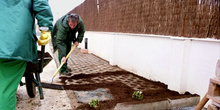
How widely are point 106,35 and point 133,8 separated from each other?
8.13ft

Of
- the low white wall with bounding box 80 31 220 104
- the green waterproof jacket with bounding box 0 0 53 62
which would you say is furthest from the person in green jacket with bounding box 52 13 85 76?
the green waterproof jacket with bounding box 0 0 53 62

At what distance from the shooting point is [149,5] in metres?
4.76

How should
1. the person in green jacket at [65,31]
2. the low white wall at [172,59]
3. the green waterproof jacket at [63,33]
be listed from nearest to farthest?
the low white wall at [172,59] → the person in green jacket at [65,31] → the green waterproof jacket at [63,33]

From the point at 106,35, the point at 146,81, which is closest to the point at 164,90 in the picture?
the point at 146,81

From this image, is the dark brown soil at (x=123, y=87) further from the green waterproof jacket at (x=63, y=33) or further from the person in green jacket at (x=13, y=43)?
the person in green jacket at (x=13, y=43)

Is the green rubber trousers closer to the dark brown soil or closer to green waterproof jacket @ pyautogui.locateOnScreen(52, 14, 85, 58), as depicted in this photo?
the dark brown soil

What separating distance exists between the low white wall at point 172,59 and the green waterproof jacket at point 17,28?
267 cm

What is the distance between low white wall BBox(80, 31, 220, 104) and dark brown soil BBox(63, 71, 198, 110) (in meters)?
0.20

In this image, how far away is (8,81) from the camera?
193 cm

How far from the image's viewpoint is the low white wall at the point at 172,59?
10.6 feet

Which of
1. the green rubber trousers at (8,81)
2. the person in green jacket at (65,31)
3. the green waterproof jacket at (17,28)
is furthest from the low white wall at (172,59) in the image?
the green rubber trousers at (8,81)

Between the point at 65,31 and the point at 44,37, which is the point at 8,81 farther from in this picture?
the point at 65,31

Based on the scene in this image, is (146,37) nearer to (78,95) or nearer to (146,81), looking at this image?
(146,81)

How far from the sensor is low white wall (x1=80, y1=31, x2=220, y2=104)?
3232mm
